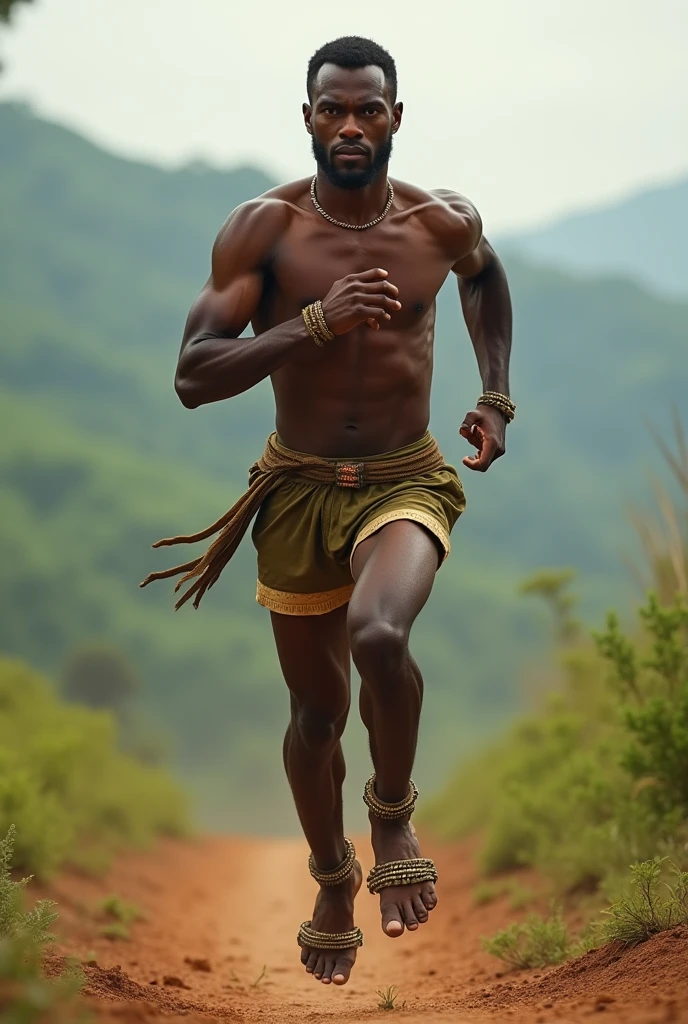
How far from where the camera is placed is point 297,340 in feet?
13.6

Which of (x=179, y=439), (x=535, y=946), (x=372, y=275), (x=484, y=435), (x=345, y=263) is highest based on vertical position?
(x=179, y=439)

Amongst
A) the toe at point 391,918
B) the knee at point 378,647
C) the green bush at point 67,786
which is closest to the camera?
the knee at point 378,647

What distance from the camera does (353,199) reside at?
448cm

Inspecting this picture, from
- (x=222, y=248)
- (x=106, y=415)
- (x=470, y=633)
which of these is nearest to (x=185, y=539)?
(x=222, y=248)

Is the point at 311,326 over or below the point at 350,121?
below

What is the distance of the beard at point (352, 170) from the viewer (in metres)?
4.37

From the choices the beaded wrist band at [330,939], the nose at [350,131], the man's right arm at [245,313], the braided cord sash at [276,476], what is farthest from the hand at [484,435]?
the beaded wrist band at [330,939]

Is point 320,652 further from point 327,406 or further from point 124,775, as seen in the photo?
point 124,775

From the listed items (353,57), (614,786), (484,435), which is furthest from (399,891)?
(614,786)

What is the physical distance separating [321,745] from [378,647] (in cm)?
89

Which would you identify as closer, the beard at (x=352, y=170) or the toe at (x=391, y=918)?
the toe at (x=391, y=918)

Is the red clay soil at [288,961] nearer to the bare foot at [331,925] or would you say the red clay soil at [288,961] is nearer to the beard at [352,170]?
the bare foot at [331,925]

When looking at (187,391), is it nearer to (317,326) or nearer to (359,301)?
(317,326)

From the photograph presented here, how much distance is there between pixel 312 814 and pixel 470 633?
15980 millimetres
